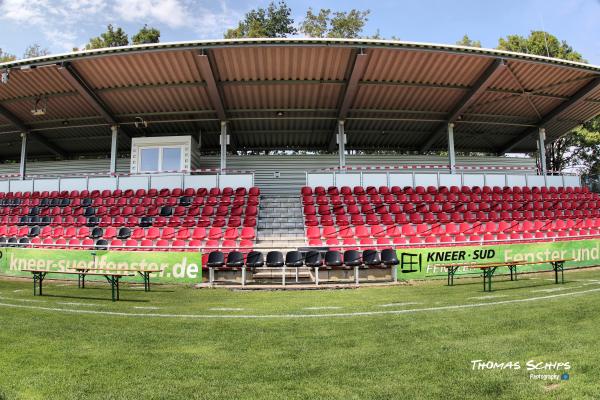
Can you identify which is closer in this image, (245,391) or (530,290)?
(245,391)

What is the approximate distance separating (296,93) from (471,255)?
40.7 feet

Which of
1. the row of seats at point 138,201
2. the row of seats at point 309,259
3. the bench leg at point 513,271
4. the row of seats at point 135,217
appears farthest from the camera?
the row of seats at point 138,201

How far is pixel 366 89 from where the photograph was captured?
21.2 meters

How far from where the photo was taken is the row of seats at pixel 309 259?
12797mm

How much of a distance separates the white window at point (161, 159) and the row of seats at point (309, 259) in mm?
11825

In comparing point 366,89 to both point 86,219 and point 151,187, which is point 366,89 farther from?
point 86,219

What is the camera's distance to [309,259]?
12852 millimetres

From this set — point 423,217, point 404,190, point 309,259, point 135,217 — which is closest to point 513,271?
point 423,217

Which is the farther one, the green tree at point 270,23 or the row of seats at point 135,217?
the green tree at point 270,23

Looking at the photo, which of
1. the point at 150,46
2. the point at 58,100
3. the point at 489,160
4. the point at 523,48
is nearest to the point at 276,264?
the point at 150,46

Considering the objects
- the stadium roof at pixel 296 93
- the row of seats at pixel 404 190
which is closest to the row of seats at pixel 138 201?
the row of seats at pixel 404 190

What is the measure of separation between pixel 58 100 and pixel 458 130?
2379cm

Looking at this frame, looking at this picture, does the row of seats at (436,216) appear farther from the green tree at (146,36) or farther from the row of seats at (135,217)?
the green tree at (146,36)

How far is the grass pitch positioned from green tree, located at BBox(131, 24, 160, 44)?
37.0 meters
